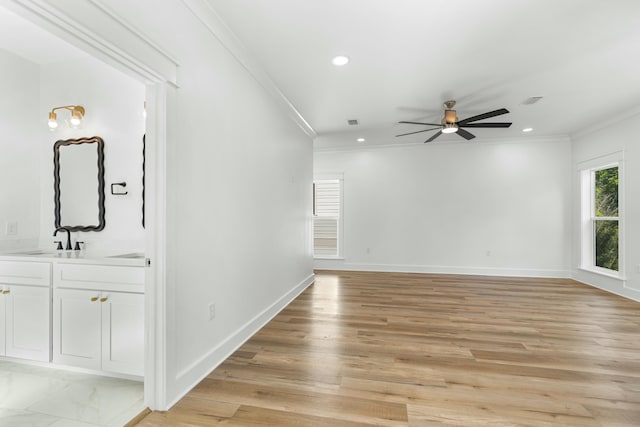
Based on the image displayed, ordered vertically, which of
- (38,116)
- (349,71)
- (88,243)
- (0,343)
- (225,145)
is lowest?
(0,343)

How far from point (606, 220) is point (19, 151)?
781 centimetres

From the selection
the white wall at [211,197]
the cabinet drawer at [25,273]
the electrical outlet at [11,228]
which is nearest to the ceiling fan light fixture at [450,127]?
the white wall at [211,197]

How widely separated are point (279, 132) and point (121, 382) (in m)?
2.91

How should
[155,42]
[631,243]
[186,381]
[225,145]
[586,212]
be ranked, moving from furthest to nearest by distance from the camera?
[586,212], [631,243], [225,145], [186,381], [155,42]

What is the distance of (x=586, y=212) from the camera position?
5539 millimetres

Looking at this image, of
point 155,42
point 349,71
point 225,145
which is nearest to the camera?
point 155,42

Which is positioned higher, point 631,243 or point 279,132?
point 279,132

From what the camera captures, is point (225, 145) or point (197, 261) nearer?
point (197, 261)

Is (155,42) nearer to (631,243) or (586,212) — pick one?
(631,243)

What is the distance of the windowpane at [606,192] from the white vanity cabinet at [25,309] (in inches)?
284

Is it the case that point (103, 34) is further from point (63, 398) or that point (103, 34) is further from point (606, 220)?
point (606, 220)

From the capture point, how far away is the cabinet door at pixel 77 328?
2.21 metres

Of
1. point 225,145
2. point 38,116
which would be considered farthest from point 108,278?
point 38,116

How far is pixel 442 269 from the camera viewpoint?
634 cm
